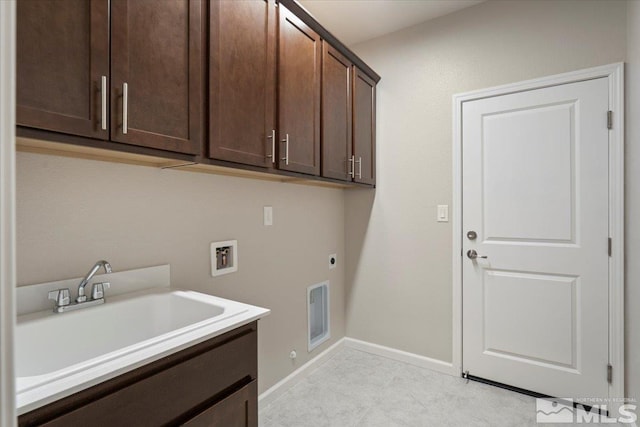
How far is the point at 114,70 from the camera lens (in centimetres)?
100

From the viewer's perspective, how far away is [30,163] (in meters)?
1.09

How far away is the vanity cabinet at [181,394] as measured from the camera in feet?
2.42

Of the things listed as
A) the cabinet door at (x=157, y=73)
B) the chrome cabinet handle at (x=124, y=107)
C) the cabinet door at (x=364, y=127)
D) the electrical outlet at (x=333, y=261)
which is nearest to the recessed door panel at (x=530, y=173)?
the cabinet door at (x=364, y=127)

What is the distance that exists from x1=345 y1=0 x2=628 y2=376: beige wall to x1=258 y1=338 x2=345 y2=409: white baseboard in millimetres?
332

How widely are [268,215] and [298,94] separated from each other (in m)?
0.76

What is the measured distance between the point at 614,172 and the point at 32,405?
2692 mm

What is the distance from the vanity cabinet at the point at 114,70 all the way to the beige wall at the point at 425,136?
179cm

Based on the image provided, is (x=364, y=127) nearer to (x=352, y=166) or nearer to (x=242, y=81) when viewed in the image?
(x=352, y=166)

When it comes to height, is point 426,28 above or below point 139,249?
above

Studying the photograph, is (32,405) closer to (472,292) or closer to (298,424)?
(298,424)

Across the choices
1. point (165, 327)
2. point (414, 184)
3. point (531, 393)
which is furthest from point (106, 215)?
point (531, 393)

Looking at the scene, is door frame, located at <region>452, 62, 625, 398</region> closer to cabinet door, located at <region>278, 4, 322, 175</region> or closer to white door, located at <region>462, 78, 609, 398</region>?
white door, located at <region>462, 78, 609, 398</region>

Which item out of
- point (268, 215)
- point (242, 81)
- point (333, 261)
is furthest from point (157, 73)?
point (333, 261)

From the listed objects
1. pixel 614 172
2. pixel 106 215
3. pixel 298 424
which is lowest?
pixel 298 424
